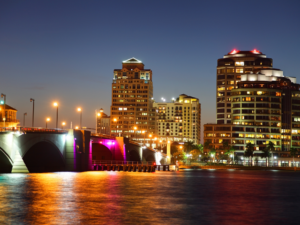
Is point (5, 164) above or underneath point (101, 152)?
underneath

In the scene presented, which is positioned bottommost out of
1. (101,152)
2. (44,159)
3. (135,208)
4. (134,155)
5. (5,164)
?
(135,208)

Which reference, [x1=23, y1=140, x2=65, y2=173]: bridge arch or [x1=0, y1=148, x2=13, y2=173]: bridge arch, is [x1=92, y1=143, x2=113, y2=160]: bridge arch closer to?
[x1=23, y1=140, x2=65, y2=173]: bridge arch

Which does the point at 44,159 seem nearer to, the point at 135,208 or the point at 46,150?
the point at 46,150

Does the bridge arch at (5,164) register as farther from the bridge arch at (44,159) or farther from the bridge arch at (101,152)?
the bridge arch at (101,152)

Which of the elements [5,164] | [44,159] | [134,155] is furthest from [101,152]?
[5,164]

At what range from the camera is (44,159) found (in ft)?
356

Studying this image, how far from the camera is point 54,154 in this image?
107312 mm

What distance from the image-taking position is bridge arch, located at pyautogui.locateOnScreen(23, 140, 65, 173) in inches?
4124

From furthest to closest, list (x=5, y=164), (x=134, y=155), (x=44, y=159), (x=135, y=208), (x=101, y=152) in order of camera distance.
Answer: (x=134, y=155), (x=101, y=152), (x=44, y=159), (x=5, y=164), (x=135, y=208)

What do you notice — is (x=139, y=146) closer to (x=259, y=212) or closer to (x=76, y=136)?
(x=76, y=136)

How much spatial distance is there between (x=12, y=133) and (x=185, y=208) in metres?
55.1

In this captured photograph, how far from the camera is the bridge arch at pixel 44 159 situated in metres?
105

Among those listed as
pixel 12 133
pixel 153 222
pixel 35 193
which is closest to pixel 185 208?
pixel 153 222

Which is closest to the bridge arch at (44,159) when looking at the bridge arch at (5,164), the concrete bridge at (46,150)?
the concrete bridge at (46,150)
